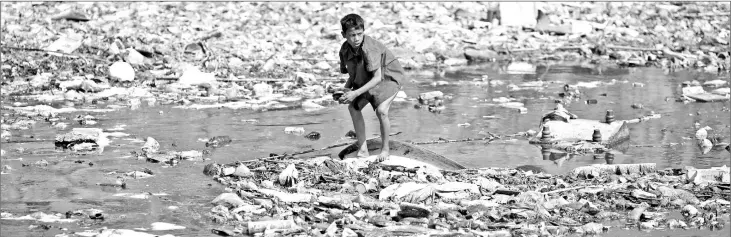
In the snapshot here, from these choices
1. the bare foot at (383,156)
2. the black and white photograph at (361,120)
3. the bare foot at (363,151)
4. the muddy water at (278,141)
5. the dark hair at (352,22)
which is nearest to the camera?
the black and white photograph at (361,120)

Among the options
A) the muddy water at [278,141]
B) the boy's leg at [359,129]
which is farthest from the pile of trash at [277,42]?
the boy's leg at [359,129]

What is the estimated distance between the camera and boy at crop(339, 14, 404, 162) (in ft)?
24.4

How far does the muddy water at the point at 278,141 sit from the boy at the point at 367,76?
722 millimetres

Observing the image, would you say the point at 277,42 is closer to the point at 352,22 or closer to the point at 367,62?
the point at 367,62

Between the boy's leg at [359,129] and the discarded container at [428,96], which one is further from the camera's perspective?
the discarded container at [428,96]

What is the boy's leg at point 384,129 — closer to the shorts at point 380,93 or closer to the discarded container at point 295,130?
the shorts at point 380,93

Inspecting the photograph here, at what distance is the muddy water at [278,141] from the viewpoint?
631 centimetres

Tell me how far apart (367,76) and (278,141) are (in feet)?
4.68

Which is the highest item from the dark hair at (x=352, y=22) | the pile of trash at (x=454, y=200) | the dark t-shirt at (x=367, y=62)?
the dark hair at (x=352, y=22)

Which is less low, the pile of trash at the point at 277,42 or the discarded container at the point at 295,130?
the pile of trash at the point at 277,42

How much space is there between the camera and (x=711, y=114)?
10.3m

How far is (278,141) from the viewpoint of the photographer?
28.8ft

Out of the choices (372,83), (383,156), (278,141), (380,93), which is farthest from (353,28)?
(278,141)

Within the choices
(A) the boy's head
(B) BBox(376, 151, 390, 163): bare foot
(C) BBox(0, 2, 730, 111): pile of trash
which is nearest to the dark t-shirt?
(A) the boy's head
